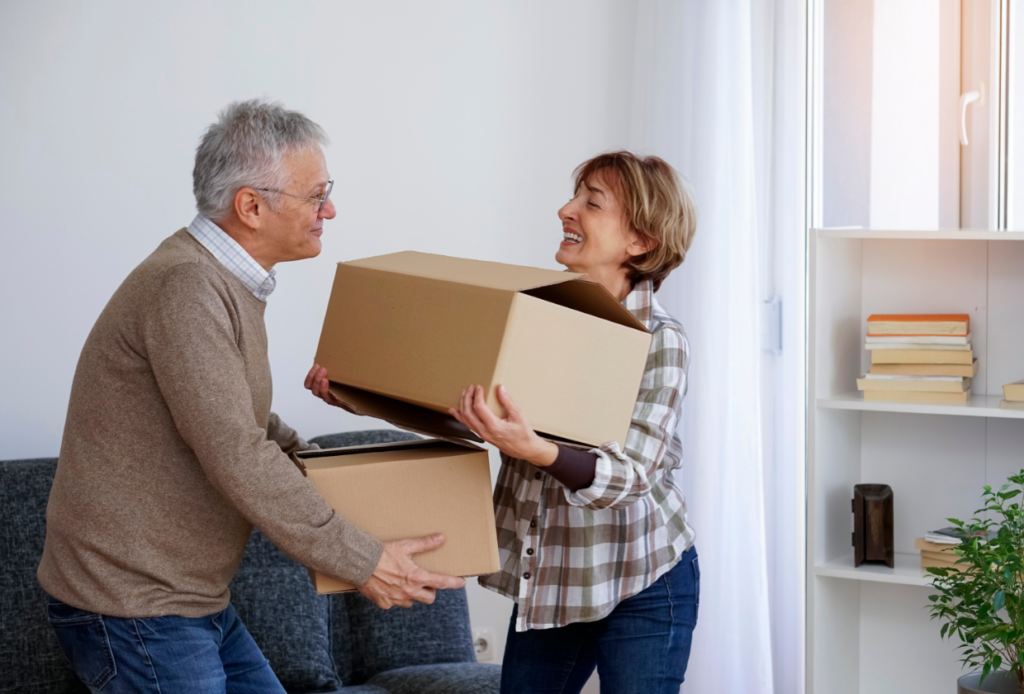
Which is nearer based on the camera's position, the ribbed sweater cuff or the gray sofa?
the ribbed sweater cuff

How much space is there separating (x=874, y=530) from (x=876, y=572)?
104 millimetres

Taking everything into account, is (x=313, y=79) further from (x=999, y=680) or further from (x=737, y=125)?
(x=999, y=680)

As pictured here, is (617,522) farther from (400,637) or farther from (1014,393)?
(1014,393)

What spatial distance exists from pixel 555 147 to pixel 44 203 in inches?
56.5

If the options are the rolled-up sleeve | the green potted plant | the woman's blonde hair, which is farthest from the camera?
the green potted plant

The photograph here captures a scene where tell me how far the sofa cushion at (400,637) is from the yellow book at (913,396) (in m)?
1.12

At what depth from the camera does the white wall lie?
2248mm

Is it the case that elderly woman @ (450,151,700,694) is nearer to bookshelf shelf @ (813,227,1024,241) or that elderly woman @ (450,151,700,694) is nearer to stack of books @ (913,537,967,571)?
bookshelf shelf @ (813,227,1024,241)

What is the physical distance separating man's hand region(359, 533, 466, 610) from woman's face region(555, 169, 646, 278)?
0.53 meters

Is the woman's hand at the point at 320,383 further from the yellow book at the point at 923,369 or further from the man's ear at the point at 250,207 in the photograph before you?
the yellow book at the point at 923,369

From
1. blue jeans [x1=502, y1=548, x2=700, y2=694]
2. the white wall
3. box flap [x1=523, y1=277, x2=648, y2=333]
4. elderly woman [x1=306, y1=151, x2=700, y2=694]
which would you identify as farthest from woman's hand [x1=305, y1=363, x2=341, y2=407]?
the white wall

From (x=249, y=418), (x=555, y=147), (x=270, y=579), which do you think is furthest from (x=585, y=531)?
(x=555, y=147)

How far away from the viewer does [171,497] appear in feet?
4.45

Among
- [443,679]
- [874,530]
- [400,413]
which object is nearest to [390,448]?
[400,413]
